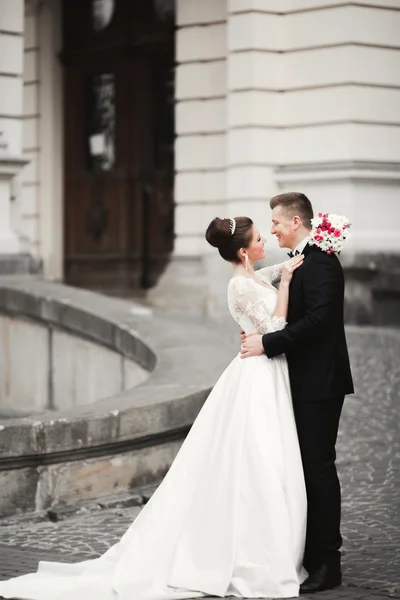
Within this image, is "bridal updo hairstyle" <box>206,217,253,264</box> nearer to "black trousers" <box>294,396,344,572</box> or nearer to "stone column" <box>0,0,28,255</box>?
"black trousers" <box>294,396,344,572</box>

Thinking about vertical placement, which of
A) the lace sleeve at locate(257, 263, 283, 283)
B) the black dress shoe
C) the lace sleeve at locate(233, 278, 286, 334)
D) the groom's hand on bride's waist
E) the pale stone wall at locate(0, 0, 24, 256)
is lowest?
the black dress shoe

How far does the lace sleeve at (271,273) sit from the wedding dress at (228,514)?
0.66 ft

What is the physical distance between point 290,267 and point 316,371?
0.47m

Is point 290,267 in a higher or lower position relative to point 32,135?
lower

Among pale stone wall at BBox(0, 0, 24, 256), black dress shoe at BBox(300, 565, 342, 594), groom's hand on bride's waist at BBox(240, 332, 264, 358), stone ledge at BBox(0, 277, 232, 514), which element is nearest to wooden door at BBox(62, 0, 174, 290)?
pale stone wall at BBox(0, 0, 24, 256)

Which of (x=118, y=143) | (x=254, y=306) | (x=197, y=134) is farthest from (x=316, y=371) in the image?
(x=118, y=143)

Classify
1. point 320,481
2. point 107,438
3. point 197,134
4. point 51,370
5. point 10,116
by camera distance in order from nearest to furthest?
point 320,481 → point 107,438 → point 51,370 → point 10,116 → point 197,134

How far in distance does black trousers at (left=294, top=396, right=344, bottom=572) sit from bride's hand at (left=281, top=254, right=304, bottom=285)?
1.81ft

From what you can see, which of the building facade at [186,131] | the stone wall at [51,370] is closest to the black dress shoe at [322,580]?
the stone wall at [51,370]

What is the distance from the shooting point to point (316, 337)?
5.98m

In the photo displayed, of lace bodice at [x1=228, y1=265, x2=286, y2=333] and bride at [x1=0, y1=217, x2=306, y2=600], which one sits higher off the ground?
lace bodice at [x1=228, y1=265, x2=286, y2=333]

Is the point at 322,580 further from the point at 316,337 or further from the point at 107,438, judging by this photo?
the point at 107,438

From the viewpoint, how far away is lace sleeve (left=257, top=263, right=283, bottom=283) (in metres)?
6.41

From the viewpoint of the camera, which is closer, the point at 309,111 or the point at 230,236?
the point at 230,236
